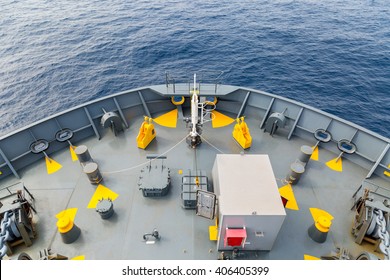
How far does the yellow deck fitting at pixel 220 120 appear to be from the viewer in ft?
46.0

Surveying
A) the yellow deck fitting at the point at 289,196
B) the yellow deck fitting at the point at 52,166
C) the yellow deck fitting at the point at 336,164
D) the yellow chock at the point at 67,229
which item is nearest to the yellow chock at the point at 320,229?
the yellow deck fitting at the point at 289,196

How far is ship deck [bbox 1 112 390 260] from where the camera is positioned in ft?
28.5

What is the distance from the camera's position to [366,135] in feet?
38.1

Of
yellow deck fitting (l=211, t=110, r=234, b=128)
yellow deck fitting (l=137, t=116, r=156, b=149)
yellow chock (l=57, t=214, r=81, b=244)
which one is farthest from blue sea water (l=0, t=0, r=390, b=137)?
yellow chock (l=57, t=214, r=81, b=244)

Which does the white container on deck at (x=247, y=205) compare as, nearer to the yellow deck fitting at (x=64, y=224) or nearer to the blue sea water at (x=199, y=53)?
the yellow deck fitting at (x=64, y=224)

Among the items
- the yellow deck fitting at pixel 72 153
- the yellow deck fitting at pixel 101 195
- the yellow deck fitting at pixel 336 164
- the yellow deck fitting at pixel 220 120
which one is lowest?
the yellow deck fitting at pixel 101 195

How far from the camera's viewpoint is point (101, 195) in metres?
10.4

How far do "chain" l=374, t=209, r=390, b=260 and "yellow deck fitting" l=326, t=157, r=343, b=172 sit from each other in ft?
11.7

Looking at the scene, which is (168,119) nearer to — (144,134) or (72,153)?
(144,134)

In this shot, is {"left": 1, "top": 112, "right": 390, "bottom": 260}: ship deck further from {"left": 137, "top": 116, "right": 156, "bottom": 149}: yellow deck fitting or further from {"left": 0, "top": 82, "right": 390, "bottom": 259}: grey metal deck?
{"left": 137, "top": 116, "right": 156, "bottom": 149}: yellow deck fitting

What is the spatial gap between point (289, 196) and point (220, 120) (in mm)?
5899

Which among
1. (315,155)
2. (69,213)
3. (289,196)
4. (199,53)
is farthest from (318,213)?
(199,53)

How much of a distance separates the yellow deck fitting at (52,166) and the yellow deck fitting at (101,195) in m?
2.57

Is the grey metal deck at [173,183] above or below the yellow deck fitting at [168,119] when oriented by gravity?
below
